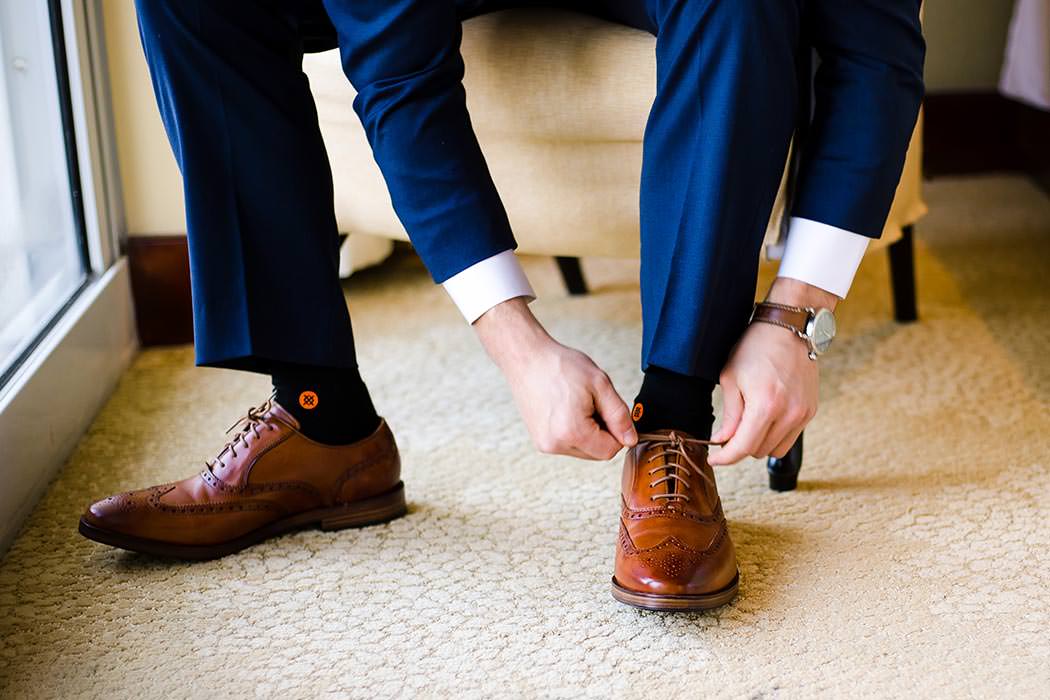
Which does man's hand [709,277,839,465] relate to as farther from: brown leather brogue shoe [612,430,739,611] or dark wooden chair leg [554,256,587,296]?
dark wooden chair leg [554,256,587,296]

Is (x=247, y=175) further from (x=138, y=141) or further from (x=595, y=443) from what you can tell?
(x=138, y=141)

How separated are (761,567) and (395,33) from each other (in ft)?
1.61

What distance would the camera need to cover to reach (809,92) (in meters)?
0.93

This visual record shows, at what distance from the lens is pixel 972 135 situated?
2.11 meters

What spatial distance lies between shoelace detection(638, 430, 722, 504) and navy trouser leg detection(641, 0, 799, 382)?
59 mm

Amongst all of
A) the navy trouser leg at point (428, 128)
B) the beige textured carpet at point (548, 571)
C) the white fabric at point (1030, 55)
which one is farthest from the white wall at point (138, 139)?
the white fabric at point (1030, 55)

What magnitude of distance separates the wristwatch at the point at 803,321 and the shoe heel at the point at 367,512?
0.35 meters

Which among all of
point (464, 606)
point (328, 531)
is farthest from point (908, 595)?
point (328, 531)

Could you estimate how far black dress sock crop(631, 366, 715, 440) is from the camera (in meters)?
0.82

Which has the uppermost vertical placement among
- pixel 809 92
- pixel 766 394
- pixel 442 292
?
pixel 809 92

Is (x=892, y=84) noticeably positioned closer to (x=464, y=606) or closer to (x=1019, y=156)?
(x=464, y=606)

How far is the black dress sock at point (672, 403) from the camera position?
820mm

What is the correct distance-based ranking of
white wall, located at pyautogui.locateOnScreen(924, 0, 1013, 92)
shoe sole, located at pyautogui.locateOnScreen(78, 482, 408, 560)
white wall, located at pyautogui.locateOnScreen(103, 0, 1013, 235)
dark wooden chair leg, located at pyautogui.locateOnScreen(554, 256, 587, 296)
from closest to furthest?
shoe sole, located at pyautogui.locateOnScreen(78, 482, 408, 560), white wall, located at pyautogui.locateOnScreen(103, 0, 1013, 235), dark wooden chair leg, located at pyautogui.locateOnScreen(554, 256, 587, 296), white wall, located at pyautogui.locateOnScreen(924, 0, 1013, 92)

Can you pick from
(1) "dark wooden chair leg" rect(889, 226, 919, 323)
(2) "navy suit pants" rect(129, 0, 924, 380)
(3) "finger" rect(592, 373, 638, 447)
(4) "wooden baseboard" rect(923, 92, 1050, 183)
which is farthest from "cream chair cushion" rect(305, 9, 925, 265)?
(4) "wooden baseboard" rect(923, 92, 1050, 183)
